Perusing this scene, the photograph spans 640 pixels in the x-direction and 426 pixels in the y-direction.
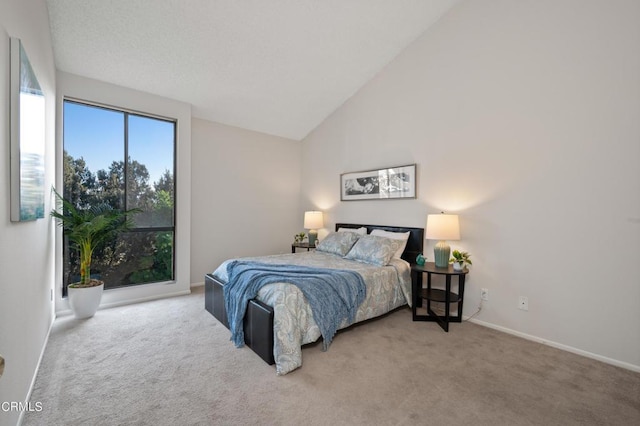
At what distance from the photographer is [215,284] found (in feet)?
10.6

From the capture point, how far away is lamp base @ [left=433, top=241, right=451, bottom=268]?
323 cm

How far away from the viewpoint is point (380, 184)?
4270 millimetres

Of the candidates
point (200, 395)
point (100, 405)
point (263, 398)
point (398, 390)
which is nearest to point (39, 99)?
point (100, 405)

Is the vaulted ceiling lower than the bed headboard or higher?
higher

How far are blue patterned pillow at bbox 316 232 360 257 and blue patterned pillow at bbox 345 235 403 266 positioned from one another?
6.6 inches

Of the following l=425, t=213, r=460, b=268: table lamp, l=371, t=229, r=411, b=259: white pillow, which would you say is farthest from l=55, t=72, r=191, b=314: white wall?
l=425, t=213, r=460, b=268: table lamp

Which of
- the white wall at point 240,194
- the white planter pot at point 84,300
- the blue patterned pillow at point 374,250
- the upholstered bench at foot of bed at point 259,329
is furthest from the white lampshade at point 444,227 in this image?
the white planter pot at point 84,300

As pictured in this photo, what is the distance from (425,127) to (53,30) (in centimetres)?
416

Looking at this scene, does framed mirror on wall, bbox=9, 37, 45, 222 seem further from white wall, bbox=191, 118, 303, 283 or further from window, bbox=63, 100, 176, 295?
white wall, bbox=191, 118, 303, 283

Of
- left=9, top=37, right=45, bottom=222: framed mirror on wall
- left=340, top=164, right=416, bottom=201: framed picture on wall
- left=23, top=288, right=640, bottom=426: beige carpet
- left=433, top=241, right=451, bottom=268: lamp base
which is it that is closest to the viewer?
left=9, top=37, right=45, bottom=222: framed mirror on wall

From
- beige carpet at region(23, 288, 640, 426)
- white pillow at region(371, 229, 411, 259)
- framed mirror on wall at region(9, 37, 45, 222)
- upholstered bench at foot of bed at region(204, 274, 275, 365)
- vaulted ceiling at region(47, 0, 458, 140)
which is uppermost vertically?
vaulted ceiling at region(47, 0, 458, 140)

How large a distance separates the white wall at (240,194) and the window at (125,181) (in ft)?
1.63

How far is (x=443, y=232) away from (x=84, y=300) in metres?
3.98

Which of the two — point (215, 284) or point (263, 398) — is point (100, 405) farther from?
point (215, 284)
